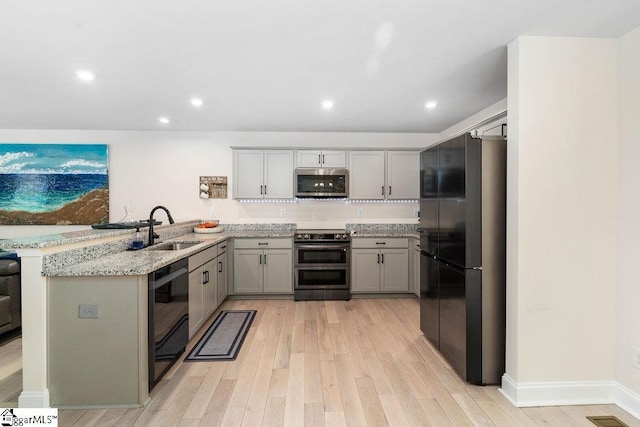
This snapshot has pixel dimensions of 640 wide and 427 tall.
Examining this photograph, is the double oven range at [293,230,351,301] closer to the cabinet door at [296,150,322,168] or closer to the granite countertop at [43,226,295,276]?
the cabinet door at [296,150,322,168]

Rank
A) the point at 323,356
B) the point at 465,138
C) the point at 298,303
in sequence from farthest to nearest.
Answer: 1. the point at 298,303
2. the point at 323,356
3. the point at 465,138

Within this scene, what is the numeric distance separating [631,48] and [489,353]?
7.55ft

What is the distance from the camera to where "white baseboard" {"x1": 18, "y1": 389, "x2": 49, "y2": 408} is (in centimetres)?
194

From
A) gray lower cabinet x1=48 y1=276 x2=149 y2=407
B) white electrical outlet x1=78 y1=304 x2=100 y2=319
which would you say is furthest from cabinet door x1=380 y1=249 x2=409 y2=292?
white electrical outlet x1=78 y1=304 x2=100 y2=319

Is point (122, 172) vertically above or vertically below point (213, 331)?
above

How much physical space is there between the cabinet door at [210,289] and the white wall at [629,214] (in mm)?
3504

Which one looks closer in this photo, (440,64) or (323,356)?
(440,64)

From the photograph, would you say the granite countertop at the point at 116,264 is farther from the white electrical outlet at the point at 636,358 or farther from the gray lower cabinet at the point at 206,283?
the white electrical outlet at the point at 636,358

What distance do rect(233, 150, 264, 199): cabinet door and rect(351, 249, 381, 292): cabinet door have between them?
171 centimetres

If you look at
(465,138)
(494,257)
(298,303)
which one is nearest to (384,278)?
(298,303)

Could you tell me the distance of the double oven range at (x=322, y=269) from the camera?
4312 mm

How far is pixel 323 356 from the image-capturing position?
107 inches

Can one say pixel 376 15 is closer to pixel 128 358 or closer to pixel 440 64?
pixel 440 64

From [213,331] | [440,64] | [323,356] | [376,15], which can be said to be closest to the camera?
[376,15]
